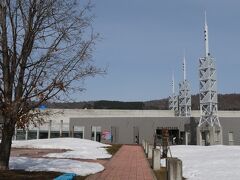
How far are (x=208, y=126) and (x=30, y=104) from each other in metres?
61.4

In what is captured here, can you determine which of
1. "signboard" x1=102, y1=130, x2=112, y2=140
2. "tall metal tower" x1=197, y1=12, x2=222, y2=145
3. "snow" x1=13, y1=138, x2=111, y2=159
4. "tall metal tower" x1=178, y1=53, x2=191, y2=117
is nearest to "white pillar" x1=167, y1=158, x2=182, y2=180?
"snow" x1=13, y1=138, x2=111, y2=159

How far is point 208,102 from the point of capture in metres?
72.5

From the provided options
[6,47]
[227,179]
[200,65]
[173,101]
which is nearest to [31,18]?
[6,47]

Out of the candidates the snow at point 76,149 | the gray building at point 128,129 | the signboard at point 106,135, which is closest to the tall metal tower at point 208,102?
the gray building at point 128,129

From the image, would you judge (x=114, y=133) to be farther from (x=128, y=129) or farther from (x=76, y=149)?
(x=76, y=149)

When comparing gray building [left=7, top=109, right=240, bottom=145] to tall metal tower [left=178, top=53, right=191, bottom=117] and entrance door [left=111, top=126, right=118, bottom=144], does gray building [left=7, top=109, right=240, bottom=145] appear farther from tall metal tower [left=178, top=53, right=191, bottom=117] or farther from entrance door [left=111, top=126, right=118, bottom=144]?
tall metal tower [left=178, top=53, right=191, bottom=117]

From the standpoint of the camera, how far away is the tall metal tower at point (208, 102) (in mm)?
71125

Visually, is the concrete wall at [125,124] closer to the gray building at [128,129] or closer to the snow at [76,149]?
the gray building at [128,129]

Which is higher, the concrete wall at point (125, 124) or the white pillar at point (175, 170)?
the concrete wall at point (125, 124)

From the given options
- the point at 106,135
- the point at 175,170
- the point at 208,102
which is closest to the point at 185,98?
the point at 208,102

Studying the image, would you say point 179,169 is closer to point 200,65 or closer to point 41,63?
point 41,63

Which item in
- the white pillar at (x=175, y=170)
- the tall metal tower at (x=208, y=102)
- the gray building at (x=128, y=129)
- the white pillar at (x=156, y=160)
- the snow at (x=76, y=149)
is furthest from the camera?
the gray building at (x=128, y=129)

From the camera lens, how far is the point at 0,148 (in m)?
15.3

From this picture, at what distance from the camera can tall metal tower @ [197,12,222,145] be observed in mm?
71125
